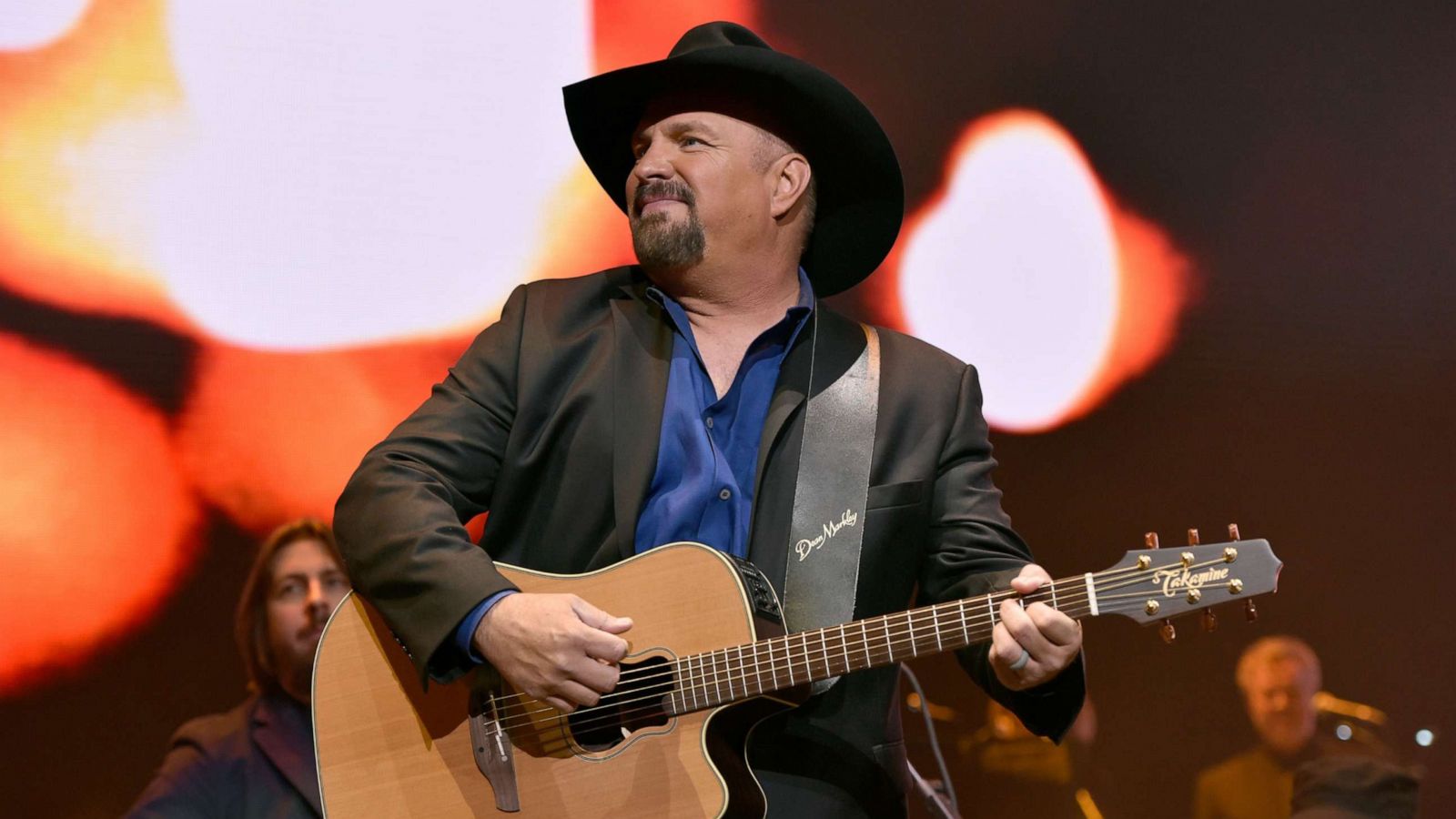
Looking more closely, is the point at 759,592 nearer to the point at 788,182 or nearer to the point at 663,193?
the point at 663,193

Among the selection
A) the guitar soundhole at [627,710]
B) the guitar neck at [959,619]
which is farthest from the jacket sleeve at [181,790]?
the guitar neck at [959,619]

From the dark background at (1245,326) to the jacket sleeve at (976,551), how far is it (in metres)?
1.46

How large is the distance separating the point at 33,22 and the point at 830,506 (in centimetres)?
264

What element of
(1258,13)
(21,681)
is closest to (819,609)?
(21,681)

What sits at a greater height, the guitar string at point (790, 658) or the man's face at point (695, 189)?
the man's face at point (695, 189)

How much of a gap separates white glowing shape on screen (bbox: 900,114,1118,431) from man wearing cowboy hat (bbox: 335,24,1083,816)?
101 cm

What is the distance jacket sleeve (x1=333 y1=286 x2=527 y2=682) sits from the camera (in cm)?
249

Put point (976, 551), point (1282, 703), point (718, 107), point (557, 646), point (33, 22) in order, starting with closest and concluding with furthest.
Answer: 1. point (557, 646)
2. point (976, 551)
3. point (718, 107)
4. point (33, 22)
5. point (1282, 703)

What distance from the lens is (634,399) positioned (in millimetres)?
2904

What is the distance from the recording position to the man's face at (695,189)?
10.2 ft

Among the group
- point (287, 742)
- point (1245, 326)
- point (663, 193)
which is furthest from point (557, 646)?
point (1245, 326)

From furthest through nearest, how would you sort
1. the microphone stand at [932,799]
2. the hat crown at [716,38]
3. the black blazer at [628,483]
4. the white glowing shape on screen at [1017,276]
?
the white glowing shape on screen at [1017,276] → the microphone stand at [932,799] → the hat crown at [716,38] → the black blazer at [628,483]

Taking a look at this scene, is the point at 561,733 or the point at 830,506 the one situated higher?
the point at 830,506

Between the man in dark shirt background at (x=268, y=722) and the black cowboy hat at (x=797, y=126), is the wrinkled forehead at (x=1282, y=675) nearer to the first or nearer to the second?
the black cowboy hat at (x=797, y=126)
